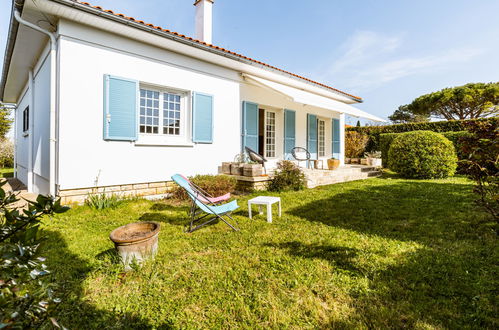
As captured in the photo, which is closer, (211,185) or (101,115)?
(101,115)

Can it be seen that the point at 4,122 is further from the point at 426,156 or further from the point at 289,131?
the point at 426,156

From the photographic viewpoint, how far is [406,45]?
13.7 meters

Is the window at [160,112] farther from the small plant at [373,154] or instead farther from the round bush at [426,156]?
the small plant at [373,154]

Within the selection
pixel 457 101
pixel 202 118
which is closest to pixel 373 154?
pixel 202 118

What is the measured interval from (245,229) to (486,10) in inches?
367

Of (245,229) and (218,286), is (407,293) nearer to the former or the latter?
(218,286)

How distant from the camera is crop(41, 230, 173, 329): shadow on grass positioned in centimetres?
261

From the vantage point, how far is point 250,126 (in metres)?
11.3

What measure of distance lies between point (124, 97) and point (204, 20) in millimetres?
5796

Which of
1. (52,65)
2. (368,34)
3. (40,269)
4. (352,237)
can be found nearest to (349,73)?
(368,34)

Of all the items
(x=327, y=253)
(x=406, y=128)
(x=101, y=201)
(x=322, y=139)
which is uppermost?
(x=406, y=128)

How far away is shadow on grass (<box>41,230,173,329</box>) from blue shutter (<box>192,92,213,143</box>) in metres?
5.85

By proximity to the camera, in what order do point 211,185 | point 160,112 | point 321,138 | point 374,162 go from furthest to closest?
1. point 321,138
2. point 374,162
3. point 160,112
4. point 211,185

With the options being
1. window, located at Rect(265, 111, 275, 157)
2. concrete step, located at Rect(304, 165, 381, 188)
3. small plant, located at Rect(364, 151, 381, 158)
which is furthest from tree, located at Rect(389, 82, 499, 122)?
window, located at Rect(265, 111, 275, 157)
